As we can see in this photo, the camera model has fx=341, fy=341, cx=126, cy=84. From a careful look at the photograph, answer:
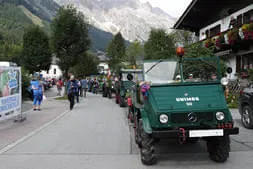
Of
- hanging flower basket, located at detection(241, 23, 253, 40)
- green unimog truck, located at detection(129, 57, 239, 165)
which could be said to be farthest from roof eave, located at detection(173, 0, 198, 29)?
green unimog truck, located at detection(129, 57, 239, 165)

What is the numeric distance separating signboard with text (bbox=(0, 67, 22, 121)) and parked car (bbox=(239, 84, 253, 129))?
7.32 m

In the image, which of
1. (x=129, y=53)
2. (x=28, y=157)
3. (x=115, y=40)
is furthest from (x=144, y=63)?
(x=115, y=40)

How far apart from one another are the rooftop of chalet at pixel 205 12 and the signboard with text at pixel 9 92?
16528 millimetres

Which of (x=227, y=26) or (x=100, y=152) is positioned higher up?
(x=227, y=26)

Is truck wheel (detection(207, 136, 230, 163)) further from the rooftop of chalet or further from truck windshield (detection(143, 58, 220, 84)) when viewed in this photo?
the rooftop of chalet

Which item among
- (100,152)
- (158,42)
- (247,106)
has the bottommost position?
(100,152)

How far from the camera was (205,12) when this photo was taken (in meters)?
29.7

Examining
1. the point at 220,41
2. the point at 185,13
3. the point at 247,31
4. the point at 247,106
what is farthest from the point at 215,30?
the point at 247,106

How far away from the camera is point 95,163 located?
20.7 feet

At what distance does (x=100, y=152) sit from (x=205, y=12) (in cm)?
2486

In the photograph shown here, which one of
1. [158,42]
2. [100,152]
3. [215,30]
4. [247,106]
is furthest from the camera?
[158,42]

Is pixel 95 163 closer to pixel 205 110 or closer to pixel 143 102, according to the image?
pixel 143 102

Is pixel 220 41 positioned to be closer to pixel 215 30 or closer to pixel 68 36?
pixel 215 30

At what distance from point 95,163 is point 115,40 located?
99222 mm
